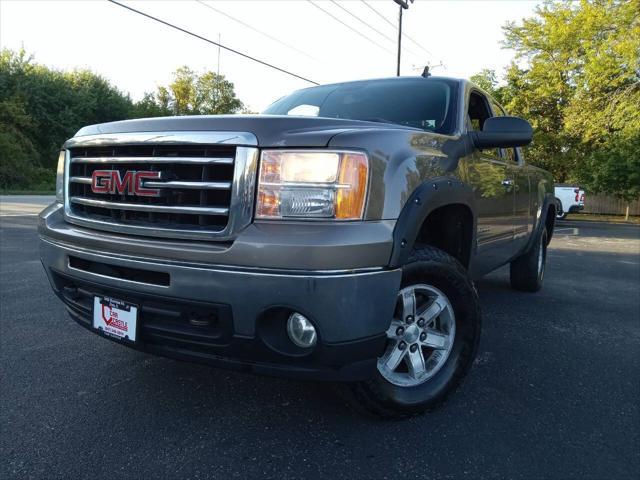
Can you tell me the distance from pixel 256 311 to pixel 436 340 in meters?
1.04

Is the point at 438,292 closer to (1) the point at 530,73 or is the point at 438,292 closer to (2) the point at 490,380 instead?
(2) the point at 490,380

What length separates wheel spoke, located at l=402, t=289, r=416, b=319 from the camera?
229 cm

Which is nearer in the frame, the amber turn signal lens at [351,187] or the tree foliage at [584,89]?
the amber turn signal lens at [351,187]

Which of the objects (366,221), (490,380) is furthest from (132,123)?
(490,380)

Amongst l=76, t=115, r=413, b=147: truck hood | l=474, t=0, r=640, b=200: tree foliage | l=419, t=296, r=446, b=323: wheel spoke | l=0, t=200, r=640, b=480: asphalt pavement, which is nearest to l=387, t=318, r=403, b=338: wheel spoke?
l=419, t=296, r=446, b=323: wheel spoke

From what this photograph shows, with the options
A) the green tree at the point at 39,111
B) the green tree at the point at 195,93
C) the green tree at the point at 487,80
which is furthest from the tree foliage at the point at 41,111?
the green tree at the point at 487,80

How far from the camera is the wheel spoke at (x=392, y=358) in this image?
90.8 inches

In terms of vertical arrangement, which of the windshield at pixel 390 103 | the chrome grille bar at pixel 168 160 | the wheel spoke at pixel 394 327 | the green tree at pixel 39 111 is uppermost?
the green tree at pixel 39 111

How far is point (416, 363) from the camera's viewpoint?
7.88 feet

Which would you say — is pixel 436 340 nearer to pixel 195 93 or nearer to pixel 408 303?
pixel 408 303

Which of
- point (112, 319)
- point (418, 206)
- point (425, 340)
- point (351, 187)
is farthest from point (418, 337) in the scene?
point (112, 319)

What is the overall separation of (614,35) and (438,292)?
21.7m

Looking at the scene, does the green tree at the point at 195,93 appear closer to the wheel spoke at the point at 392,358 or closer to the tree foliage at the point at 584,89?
the tree foliage at the point at 584,89

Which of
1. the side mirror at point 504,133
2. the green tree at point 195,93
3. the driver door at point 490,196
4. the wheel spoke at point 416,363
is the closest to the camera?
the wheel spoke at point 416,363
